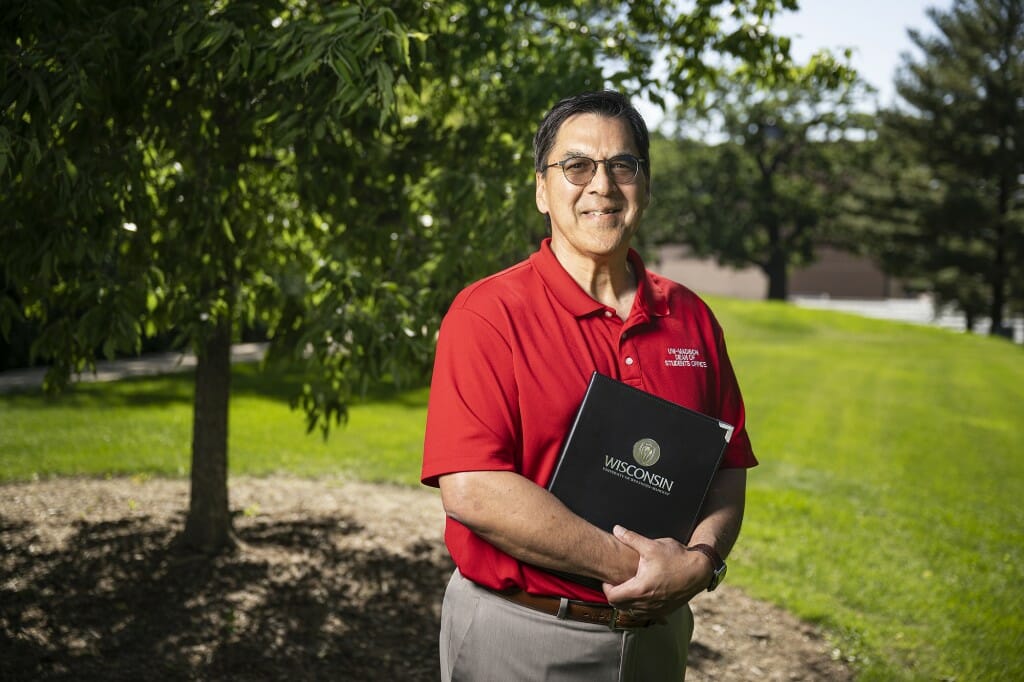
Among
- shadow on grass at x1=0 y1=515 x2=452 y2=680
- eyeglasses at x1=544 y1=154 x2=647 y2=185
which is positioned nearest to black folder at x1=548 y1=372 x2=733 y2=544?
eyeglasses at x1=544 y1=154 x2=647 y2=185

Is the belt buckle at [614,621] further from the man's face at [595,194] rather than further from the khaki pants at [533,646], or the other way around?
the man's face at [595,194]

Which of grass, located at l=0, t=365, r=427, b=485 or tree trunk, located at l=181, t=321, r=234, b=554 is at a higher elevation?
tree trunk, located at l=181, t=321, r=234, b=554

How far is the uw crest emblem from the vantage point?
6.75 feet

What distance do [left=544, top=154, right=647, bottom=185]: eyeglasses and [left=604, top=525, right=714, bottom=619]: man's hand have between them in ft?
2.66

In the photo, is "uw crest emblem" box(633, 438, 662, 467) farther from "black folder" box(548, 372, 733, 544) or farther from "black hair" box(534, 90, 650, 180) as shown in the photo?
"black hair" box(534, 90, 650, 180)

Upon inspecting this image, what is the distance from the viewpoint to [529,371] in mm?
2051

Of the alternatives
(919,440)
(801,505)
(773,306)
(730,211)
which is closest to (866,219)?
(773,306)

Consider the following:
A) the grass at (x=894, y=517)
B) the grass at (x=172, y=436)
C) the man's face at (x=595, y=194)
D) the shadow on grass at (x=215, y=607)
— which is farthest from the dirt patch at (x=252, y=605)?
the man's face at (x=595, y=194)

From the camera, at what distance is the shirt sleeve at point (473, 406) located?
6.55ft

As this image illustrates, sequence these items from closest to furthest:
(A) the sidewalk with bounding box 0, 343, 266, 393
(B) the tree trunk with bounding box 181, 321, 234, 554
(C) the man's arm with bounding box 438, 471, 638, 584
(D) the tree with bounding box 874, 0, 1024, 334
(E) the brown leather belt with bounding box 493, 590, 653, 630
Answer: (C) the man's arm with bounding box 438, 471, 638, 584 < (E) the brown leather belt with bounding box 493, 590, 653, 630 < (B) the tree trunk with bounding box 181, 321, 234, 554 < (A) the sidewalk with bounding box 0, 343, 266, 393 < (D) the tree with bounding box 874, 0, 1024, 334

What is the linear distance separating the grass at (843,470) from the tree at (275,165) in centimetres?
304

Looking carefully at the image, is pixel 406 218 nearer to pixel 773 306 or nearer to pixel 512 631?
pixel 512 631

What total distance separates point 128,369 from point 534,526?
15.0 metres

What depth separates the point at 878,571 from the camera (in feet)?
21.1
